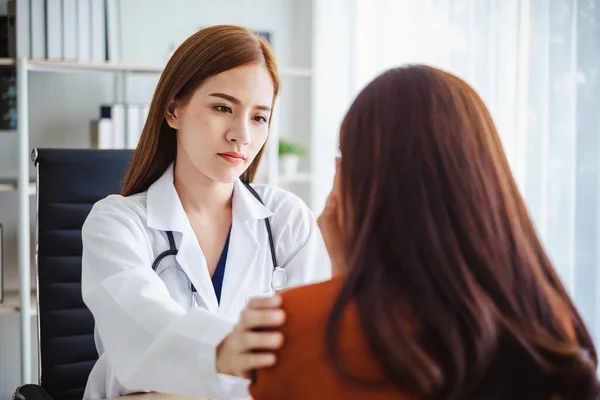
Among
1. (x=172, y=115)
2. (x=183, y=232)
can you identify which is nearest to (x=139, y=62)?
(x=172, y=115)

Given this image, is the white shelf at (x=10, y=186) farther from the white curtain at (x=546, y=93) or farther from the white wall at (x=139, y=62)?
the white curtain at (x=546, y=93)

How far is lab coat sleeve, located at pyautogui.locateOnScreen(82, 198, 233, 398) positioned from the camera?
3.21ft

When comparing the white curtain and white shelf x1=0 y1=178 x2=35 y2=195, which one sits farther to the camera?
white shelf x1=0 y1=178 x2=35 y2=195

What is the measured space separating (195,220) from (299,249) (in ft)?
0.76

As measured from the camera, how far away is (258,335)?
0.76 meters

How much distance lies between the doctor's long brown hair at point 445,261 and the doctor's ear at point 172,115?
760 millimetres

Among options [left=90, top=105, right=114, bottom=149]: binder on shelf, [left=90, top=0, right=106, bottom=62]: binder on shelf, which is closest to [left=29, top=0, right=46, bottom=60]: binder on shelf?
[left=90, top=0, right=106, bottom=62]: binder on shelf

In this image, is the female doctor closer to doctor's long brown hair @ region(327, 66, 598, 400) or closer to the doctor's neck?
the doctor's neck

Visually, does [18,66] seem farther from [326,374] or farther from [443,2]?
[326,374]

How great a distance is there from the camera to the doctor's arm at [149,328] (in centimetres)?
95

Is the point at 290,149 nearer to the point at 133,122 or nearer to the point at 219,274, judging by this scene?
the point at 133,122

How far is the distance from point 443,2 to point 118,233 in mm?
1562

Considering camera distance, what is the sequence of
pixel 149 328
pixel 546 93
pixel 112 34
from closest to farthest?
pixel 149 328 < pixel 546 93 < pixel 112 34

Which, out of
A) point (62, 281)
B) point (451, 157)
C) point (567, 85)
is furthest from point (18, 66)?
point (451, 157)
